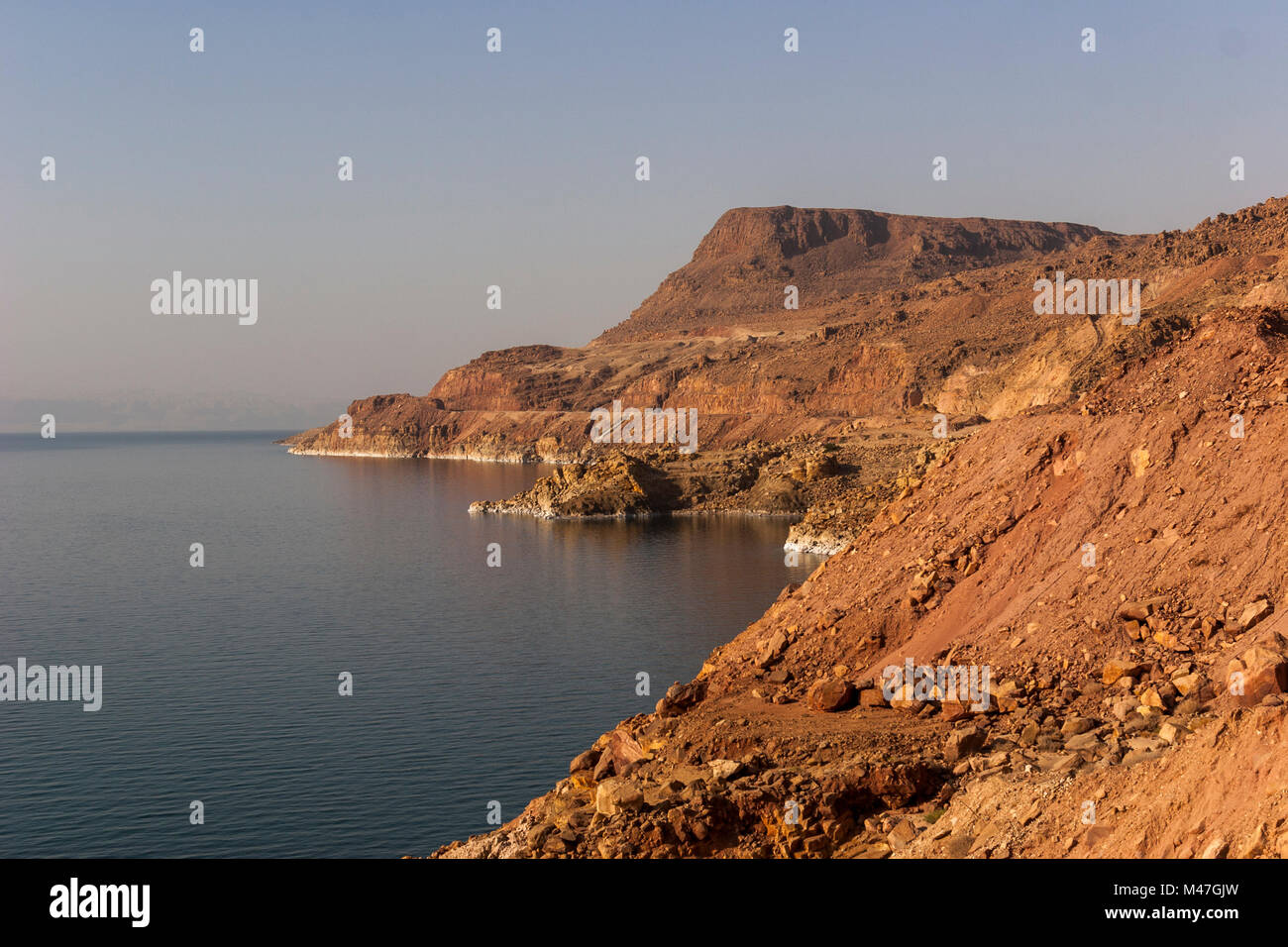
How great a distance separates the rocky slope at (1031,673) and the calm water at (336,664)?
6.84 meters

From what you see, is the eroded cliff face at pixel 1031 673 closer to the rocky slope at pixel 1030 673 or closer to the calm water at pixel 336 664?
the rocky slope at pixel 1030 673

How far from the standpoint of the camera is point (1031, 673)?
21.2m

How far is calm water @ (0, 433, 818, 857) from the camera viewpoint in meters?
26.9

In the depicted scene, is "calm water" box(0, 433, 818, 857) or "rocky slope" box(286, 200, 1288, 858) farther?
"calm water" box(0, 433, 818, 857)

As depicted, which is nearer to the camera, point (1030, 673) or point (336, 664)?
point (1030, 673)

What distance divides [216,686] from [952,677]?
27.3 meters

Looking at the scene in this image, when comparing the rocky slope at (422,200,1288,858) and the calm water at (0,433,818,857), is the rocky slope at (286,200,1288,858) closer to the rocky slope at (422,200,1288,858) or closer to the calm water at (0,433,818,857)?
the rocky slope at (422,200,1288,858)

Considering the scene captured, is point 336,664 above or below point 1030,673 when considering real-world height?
below

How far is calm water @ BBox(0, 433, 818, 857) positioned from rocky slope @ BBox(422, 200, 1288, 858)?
22.4 feet

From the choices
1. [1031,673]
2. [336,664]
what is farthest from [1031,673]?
[336,664]

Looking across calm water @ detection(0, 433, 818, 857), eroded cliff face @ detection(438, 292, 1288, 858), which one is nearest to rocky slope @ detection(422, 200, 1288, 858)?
eroded cliff face @ detection(438, 292, 1288, 858)

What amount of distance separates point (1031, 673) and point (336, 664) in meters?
29.2

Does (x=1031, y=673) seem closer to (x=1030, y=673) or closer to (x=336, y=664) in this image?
(x=1030, y=673)

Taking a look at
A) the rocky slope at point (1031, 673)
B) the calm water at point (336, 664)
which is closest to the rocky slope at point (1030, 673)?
the rocky slope at point (1031, 673)
